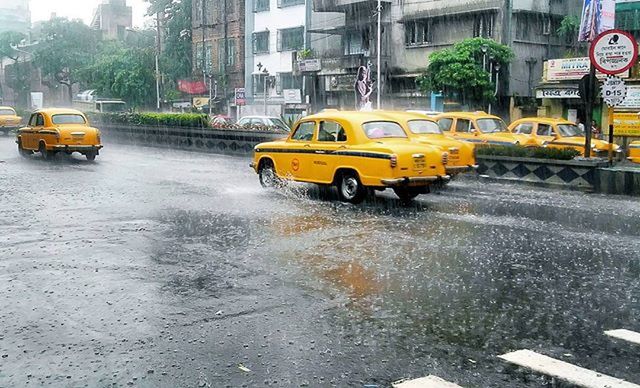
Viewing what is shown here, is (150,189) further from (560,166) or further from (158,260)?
(560,166)

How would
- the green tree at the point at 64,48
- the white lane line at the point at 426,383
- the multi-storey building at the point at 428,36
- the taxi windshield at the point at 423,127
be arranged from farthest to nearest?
the green tree at the point at 64,48
the multi-storey building at the point at 428,36
the taxi windshield at the point at 423,127
the white lane line at the point at 426,383

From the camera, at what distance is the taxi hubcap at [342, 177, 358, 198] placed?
1366cm

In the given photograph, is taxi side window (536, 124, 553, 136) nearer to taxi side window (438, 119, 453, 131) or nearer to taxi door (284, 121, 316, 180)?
taxi side window (438, 119, 453, 131)

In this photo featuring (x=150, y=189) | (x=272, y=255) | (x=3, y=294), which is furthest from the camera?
(x=150, y=189)

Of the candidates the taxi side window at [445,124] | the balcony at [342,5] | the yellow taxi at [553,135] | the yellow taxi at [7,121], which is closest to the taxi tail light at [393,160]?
the taxi side window at [445,124]

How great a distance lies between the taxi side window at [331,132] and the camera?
14000 millimetres

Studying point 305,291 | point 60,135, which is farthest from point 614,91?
point 60,135

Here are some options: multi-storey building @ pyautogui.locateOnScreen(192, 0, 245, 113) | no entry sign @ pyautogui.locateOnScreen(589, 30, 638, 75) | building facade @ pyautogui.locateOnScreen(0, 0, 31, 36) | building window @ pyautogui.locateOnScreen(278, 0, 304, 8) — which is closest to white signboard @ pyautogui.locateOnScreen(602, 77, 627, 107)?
no entry sign @ pyautogui.locateOnScreen(589, 30, 638, 75)

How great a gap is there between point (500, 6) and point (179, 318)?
109 ft

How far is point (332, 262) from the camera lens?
27.9 feet

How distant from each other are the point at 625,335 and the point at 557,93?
2910cm

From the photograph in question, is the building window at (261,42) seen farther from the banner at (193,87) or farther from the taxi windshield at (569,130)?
the taxi windshield at (569,130)

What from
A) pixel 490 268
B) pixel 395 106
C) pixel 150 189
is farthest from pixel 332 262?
pixel 395 106

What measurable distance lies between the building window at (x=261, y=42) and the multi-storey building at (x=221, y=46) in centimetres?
183
